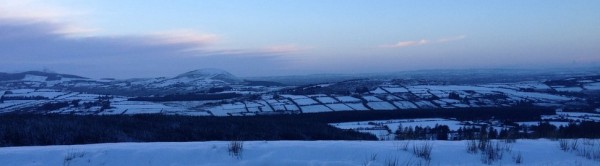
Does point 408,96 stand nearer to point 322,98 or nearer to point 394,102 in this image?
point 394,102

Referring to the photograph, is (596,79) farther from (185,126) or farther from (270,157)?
(270,157)

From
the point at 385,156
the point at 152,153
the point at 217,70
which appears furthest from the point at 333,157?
the point at 217,70

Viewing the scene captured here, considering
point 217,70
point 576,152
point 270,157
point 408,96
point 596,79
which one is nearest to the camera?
point 270,157

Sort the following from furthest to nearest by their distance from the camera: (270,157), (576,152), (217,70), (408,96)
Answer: (217,70)
(408,96)
(576,152)
(270,157)

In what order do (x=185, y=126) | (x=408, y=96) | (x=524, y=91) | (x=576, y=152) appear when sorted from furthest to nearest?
(x=524, y=91), (x=408, y=96), (x=185, y=126), (x=576, y=152)

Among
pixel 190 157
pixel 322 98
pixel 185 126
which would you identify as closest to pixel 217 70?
pixel 322 98

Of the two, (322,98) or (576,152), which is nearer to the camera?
(576,152)
